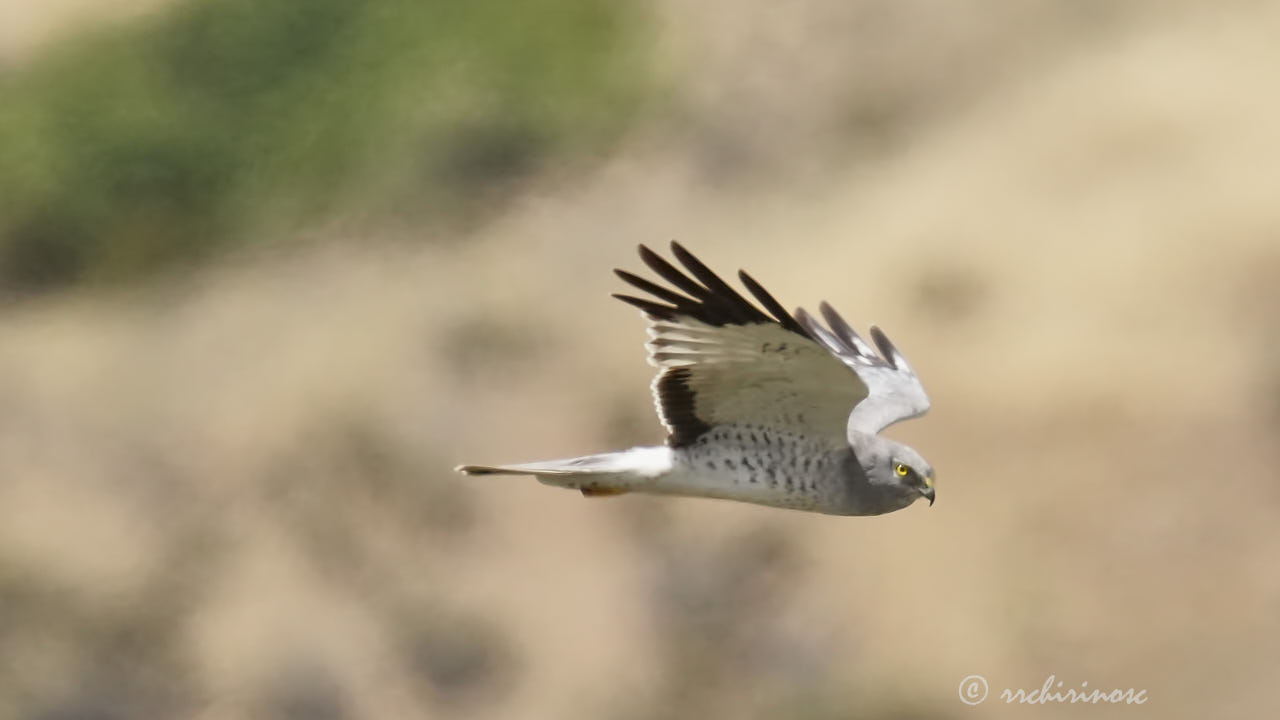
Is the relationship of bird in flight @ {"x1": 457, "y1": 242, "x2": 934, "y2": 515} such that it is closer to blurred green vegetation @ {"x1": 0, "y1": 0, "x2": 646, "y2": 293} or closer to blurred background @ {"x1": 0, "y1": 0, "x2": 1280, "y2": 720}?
blurred background @ {"x1": 0, "y1": 0, "x2": 1280, "y2": 720}


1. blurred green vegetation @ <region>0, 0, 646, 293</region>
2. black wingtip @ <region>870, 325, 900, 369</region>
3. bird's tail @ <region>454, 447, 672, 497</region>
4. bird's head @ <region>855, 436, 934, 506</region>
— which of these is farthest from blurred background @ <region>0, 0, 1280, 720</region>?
bird's tail @ <region>454, 447, 672, 497</region>

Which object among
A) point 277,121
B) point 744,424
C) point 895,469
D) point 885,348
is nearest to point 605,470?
point 744,424

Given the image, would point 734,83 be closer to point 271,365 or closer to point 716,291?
point 271,365

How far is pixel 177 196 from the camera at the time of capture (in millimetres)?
16516

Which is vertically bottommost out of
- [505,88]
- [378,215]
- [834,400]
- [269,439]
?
[834,400]

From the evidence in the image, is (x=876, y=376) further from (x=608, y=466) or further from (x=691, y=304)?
(x=691, y=304)

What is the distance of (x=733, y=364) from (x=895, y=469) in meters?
0.92

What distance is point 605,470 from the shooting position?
6531 millimetres

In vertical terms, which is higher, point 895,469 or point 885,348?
point 885,348

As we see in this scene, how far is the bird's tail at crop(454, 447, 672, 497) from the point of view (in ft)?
21.4

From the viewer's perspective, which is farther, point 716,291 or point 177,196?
point 177,196

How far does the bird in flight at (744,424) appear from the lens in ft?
20.1

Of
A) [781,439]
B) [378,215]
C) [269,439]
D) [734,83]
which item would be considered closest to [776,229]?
[734,83]

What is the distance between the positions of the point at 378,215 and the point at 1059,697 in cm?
715
